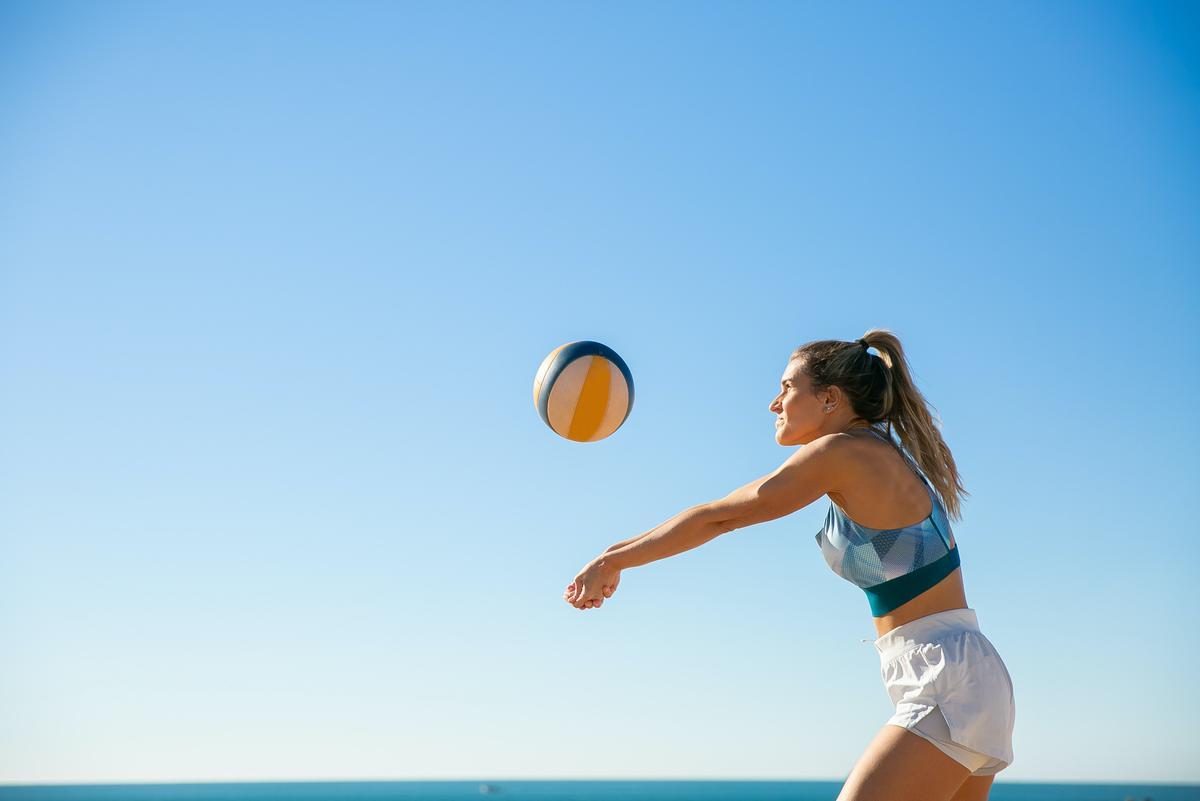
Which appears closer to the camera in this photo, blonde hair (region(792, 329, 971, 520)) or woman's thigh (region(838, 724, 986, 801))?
woman's thigh (region(838, 724, 986, 801))

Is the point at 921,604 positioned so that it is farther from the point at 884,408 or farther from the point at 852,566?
the point at 884,408

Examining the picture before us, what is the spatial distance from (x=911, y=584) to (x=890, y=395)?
0.79m

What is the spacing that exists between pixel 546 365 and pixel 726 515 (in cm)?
351

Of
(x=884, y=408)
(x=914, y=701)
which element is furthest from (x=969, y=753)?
(x=884, y=408)

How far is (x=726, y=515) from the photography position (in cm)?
399

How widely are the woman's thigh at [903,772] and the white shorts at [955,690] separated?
4cm

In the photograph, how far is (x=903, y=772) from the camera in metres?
3.75

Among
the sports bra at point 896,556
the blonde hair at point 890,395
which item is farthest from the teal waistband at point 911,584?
the blonde hair at point 890,395

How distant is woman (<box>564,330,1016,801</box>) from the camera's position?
12.6 ft

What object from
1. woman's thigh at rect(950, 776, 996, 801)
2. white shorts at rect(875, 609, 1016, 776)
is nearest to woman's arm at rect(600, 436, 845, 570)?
white shorts at rect(875, 609, 1016, 776)

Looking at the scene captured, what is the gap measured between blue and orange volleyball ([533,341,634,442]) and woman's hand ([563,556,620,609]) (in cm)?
316

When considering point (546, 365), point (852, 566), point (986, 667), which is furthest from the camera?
point (546, 365)

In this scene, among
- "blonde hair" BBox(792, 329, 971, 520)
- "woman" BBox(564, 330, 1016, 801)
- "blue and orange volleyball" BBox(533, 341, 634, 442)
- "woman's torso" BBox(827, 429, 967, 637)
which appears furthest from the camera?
"blue and orange volleyball" BBox(533, 341, 634, 442)

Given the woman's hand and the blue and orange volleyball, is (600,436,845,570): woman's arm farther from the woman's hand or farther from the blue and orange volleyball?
the blue and orange volleyball
